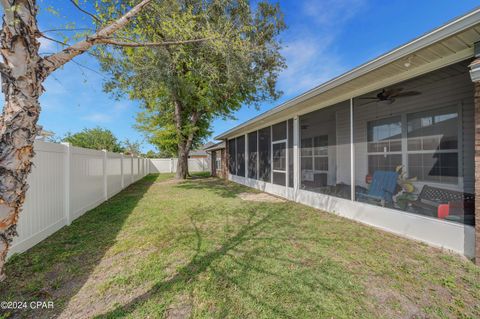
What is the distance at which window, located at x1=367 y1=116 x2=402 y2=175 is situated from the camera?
177 inches

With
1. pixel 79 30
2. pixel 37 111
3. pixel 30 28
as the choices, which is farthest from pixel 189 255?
pixel 79 30

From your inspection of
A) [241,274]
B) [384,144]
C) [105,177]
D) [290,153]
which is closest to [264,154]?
[290,153]

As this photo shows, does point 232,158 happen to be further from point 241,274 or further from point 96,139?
point 96,139

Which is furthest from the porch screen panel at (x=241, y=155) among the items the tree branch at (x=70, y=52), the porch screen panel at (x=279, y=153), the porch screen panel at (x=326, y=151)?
the tree branch at (x=70, y=52)

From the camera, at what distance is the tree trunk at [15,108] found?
1.25 metres

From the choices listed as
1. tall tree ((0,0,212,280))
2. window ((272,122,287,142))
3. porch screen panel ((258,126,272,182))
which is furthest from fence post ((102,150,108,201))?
tall tree ((0,0,212,280))

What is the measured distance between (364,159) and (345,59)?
882 centimetres

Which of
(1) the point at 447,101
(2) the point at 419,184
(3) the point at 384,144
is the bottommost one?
(2) the point at 419,184

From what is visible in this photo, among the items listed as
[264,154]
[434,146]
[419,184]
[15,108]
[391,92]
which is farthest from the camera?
[264,154]

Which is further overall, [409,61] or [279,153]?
[279,153]

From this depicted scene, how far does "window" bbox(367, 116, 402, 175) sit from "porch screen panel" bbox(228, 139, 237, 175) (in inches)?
368

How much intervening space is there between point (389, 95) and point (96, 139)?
126ft

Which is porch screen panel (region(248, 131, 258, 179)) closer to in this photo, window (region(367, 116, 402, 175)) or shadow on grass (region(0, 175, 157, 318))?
window (region(367, 116, 402, 175))

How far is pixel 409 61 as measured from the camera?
11.3 feet
